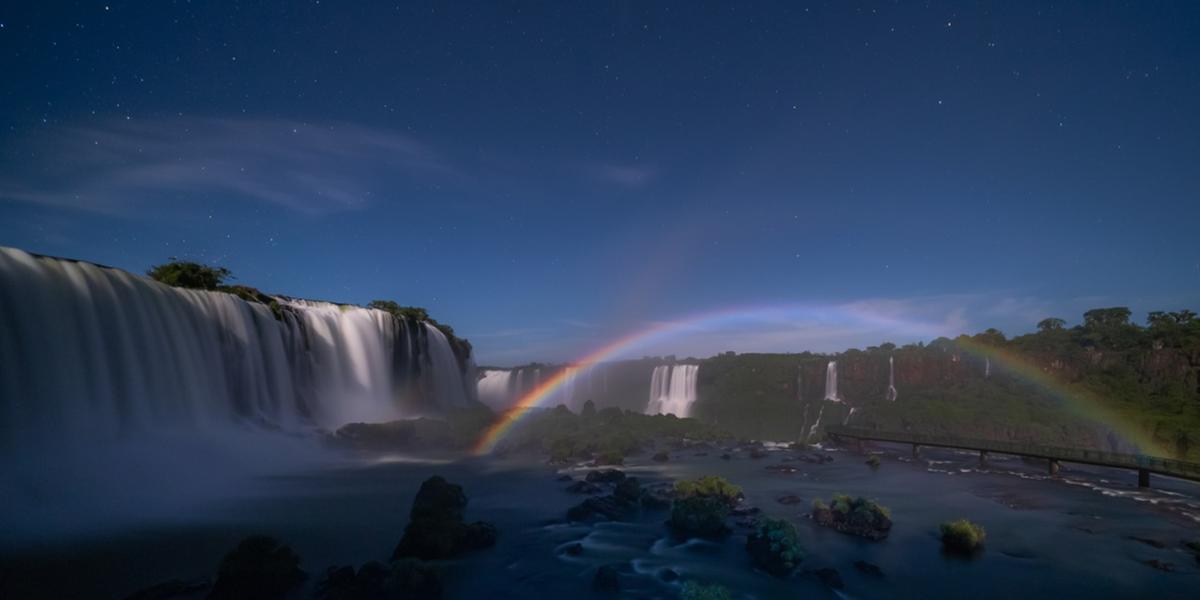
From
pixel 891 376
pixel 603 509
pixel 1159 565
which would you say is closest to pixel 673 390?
pixel 891 376

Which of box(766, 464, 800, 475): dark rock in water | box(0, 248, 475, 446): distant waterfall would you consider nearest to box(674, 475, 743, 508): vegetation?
box(766, 464, 800, 475): dark rock in water

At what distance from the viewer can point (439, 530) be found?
17.2m

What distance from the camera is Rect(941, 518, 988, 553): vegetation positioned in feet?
61.6

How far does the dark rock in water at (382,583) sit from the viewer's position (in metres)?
13.1

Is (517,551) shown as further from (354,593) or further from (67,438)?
(67,438)

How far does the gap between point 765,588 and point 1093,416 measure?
66.3 m

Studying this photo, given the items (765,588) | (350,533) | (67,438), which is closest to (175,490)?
(67,438)

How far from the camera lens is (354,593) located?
12.9m

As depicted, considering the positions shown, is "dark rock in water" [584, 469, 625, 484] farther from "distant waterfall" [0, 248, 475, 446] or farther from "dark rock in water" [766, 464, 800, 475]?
"distant waterfall" [0, 248, 475, 446]

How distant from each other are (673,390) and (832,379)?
26995mm

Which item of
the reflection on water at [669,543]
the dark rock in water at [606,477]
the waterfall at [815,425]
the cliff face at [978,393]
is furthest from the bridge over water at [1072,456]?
the dark rock in water at [606,477]

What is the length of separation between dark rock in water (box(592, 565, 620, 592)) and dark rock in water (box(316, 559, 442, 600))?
4.69 metres

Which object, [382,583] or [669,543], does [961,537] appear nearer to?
[669,543]

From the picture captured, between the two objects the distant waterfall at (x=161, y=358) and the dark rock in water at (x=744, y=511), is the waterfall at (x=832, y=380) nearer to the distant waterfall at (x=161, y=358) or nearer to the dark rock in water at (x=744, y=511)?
the dark rock in water at (x=744, y=511)
